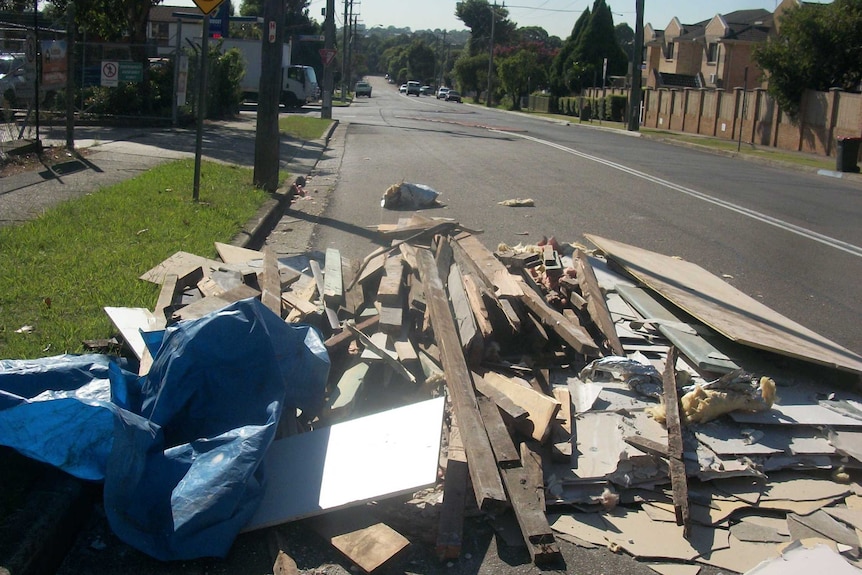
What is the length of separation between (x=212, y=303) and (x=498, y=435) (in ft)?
7.15

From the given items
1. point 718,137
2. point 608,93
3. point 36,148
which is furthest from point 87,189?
point 608,93

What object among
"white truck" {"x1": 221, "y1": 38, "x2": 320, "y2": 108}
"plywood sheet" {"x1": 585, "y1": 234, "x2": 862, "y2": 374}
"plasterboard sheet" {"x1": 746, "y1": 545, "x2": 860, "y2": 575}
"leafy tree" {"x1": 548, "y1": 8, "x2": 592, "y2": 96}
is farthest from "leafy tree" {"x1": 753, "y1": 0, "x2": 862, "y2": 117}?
"leafy tree" {"x1": 548, "y1": 8, "x2": 592, "y2": 96}

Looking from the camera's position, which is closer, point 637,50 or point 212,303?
point 212,303

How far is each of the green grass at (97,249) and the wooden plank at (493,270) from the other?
239 cm

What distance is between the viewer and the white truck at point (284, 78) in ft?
150

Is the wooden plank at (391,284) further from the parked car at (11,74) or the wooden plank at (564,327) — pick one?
the parked car at (11,74)

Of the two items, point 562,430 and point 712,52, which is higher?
point 712,52

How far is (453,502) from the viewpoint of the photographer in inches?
156

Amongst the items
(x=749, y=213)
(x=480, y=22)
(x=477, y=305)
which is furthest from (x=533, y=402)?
(x=480, y=22)

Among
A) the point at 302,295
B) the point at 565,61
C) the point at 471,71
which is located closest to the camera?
the point at 302,295

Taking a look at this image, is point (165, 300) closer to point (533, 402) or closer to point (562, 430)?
point (533, 402)

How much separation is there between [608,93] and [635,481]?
192 ft

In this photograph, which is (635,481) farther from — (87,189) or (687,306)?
(87,189)

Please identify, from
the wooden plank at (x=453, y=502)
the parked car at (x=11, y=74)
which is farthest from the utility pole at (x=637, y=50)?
the wooden plank at (x=453, y=502)
